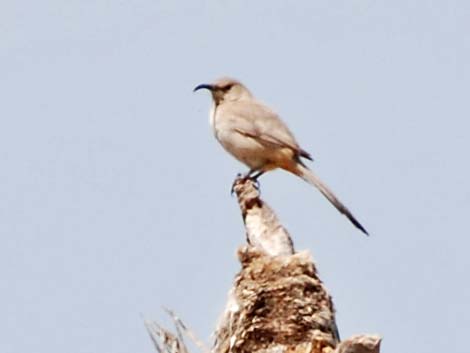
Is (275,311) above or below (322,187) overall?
below

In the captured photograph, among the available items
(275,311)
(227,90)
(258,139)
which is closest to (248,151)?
(258,139)

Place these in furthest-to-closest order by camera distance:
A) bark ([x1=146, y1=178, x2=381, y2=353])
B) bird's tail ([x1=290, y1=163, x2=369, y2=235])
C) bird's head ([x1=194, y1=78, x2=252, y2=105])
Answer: bird's head ([x1=194, y1=78, x2=252, y2=105]) → bird's tail ([x1=290, y1=163, x2=369, y2=235]) → bark ([x1=146, y1=178, x2=381, y2=353])

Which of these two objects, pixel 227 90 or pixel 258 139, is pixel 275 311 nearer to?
pixel 258 139

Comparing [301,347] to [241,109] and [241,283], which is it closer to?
[241,283]

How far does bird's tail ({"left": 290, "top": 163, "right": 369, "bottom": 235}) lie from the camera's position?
36.2ft

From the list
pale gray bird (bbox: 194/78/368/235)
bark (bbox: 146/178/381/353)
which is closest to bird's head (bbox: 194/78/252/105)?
pale gray bird (bbox: 194/78/368/235)

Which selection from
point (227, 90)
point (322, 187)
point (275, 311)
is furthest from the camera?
point (227, 90)

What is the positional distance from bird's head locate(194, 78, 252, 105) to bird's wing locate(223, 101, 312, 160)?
13.2 inches

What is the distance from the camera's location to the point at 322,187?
11.7m

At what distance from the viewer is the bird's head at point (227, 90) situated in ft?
43.6

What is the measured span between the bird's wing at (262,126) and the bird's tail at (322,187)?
0.38 ft

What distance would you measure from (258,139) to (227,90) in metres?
1.12

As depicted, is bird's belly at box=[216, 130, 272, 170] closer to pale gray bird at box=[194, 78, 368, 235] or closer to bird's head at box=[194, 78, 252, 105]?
pale gray bird at box=[194, 78, 368, 235]

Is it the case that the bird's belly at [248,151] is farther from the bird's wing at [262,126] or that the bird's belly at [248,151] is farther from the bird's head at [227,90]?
the bird's head at [227,90]
